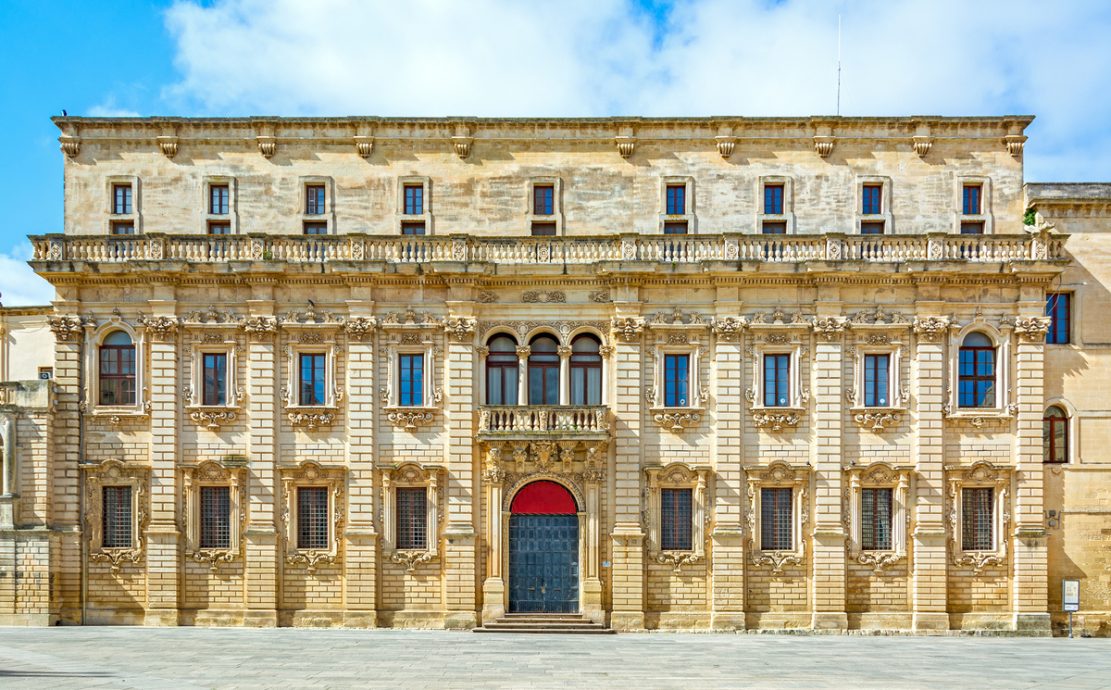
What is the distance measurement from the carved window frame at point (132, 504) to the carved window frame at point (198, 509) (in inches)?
54.9

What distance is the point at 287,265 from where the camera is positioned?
32.6 metres

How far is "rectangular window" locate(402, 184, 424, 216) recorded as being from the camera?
35062mm

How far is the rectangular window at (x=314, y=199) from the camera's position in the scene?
35125 mm

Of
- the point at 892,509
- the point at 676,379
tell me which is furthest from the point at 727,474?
the point at 892,509

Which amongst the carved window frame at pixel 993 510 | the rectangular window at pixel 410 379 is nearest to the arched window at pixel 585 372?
the rectangular window at pixel 410 379

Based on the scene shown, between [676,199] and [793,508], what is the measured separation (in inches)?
461

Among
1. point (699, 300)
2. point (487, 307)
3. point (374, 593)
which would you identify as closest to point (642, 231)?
point (699, 300)

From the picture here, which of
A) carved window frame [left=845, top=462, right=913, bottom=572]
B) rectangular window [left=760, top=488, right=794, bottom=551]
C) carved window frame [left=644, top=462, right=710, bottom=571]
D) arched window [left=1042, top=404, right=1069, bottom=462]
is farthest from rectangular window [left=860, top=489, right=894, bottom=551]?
arched window [left=1042, top=404, right=1069, bottom=462]

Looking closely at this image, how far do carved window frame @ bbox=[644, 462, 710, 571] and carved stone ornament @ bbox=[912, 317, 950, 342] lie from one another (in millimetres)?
8584

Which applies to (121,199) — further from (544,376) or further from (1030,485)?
(1030,485)

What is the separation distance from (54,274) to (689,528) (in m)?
23.2

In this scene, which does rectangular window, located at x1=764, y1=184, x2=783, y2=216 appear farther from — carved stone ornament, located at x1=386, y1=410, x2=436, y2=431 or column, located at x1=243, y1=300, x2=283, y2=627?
column, located at x1=243, y1=300, x2=283, y2=627

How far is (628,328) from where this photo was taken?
107 ft

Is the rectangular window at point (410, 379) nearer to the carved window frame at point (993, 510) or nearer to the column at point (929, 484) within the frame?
the column at point (929, 484)
